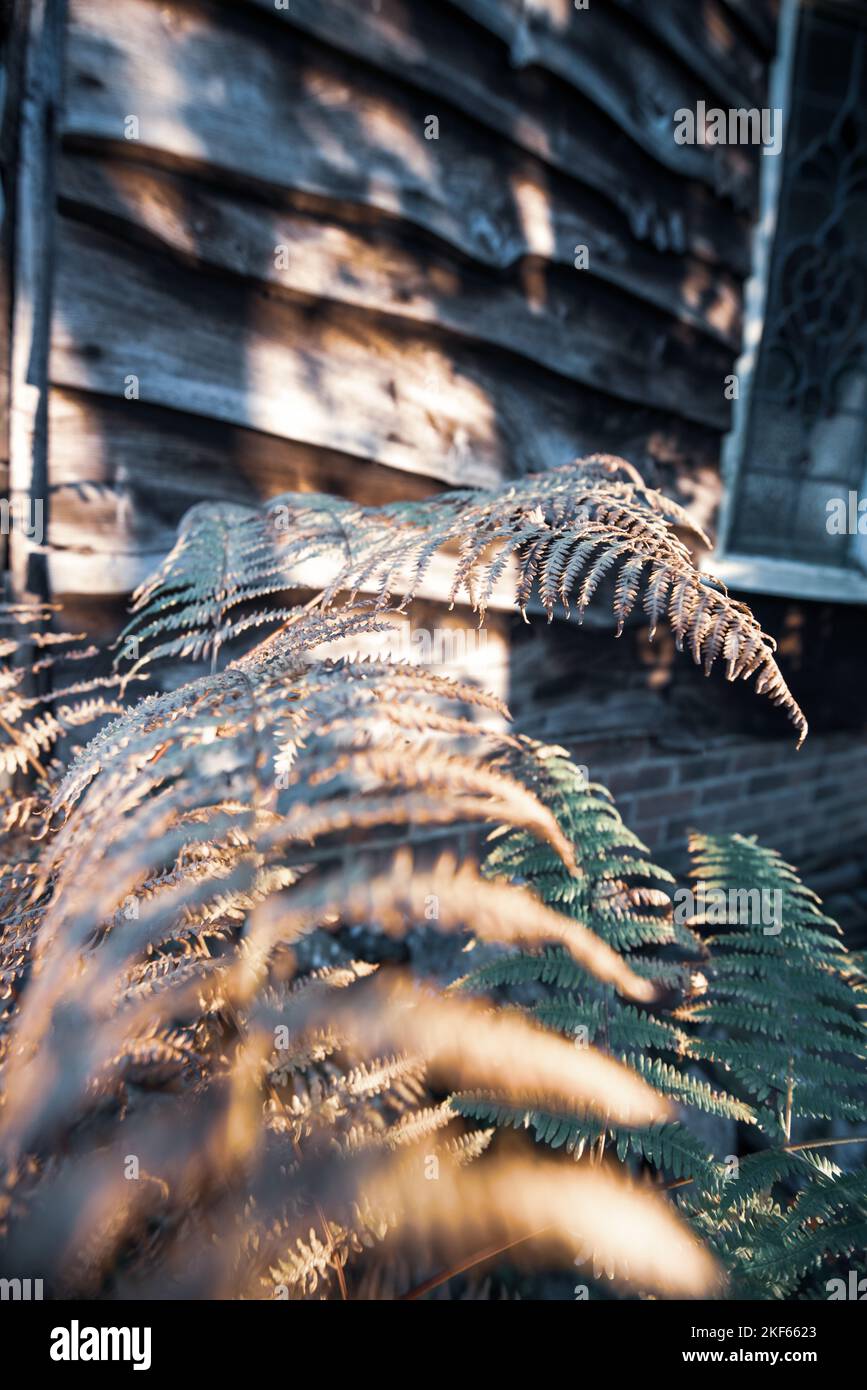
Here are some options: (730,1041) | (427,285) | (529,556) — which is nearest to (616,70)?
(427,285)

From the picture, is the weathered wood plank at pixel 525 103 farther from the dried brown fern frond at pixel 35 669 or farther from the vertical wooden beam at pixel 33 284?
the dried brown fern frond at pixel 35 669

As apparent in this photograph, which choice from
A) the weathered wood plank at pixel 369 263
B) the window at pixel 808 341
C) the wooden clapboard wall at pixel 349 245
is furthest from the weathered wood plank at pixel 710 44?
the weathered wood plank at pixel 369 263

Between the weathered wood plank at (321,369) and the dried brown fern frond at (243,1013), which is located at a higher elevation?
the weathered wood plank at (321,369)

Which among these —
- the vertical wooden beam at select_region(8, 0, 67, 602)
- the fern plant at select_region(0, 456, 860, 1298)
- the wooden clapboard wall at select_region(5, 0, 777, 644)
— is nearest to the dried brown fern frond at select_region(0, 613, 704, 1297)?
the fern plant at select_region(0, 456, 860, 1298)

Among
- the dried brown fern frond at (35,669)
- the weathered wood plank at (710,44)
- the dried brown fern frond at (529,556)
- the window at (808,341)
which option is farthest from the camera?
the window at (808,341)

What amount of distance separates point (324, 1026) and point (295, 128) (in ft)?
5.22

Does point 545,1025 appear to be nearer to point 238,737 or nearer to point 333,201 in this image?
point 238,737

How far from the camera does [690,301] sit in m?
2.20

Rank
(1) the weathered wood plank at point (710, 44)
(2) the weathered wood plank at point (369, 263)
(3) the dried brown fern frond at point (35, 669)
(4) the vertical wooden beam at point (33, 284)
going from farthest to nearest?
(1) the weathered wood plank at point (710, 44) < (2) the weathered wood plank at point (369, 263) < (4) the vertical wooden beam at point (33, 284) < (3) the dried brown fern frond at point (35, 669)

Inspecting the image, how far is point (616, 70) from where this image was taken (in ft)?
6.34

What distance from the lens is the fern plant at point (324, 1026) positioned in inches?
22.1

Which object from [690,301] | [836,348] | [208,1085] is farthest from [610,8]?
[208,1085]

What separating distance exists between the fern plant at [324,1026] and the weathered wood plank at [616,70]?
1398 mm
